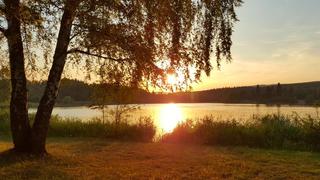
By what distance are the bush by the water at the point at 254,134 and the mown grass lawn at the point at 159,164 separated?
2.53 meters

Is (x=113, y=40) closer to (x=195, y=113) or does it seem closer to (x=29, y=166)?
(x=29, y=166)

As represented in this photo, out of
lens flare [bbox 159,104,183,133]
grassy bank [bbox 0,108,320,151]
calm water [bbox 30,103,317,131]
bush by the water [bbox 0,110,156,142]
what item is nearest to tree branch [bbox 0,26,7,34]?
grassy bank [bbox 0,108,320,151]

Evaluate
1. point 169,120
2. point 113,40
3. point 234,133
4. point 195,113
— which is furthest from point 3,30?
point 195,113

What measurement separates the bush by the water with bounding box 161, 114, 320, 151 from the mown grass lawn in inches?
99.5

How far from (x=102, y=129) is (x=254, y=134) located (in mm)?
7149

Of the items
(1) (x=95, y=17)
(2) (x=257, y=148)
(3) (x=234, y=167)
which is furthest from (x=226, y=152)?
(1) (x=95, y=17)

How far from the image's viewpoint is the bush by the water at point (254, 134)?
17281 mm

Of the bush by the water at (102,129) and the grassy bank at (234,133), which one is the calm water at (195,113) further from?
the grassy bank at (234,133)

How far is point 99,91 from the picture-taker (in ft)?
45.1

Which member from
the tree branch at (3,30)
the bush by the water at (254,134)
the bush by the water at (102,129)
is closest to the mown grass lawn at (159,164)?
the bush by the water at (254,134)

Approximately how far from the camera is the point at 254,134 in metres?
17.9

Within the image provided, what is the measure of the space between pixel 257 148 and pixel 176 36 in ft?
22.5

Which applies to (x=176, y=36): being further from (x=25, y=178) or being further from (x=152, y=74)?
(x=25, y=178)

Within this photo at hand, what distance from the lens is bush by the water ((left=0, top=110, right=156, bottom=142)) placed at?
20.2 meters
